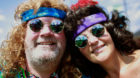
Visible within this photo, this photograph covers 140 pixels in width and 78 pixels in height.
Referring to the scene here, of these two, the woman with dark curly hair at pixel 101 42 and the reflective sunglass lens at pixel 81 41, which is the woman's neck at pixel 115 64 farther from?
the reflective sunglass lens at pixel 81 41

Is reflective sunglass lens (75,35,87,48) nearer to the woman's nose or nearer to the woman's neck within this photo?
the woman's nose

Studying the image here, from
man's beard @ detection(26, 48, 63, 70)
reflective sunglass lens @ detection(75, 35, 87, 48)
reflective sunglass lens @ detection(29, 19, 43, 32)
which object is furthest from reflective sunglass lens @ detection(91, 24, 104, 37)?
reflective sunglass lens @ detection(29, 19, 43, 32)

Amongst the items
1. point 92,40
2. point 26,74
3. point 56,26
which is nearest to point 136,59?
point 92,40

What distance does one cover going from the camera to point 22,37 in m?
2.69

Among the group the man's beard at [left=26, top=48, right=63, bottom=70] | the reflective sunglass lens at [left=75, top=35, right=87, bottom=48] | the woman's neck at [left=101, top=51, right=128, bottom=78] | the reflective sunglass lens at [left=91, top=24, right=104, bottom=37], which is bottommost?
the woman's neck at [left=101, top=51, right=128, bottom=78]

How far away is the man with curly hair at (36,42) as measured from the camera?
2.46 meters

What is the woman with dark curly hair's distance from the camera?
2.34m

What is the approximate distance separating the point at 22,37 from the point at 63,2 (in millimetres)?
948

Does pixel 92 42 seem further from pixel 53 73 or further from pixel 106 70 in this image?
pixel 53 73

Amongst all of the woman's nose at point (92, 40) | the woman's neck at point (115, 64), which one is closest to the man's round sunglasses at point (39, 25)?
the woman's nose at point (92, 40)

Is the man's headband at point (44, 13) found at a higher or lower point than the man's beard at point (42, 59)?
higher

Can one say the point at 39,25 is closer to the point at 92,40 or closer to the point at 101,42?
the point at 92,40

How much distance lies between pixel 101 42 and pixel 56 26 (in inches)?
29.1

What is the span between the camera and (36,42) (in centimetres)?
251
